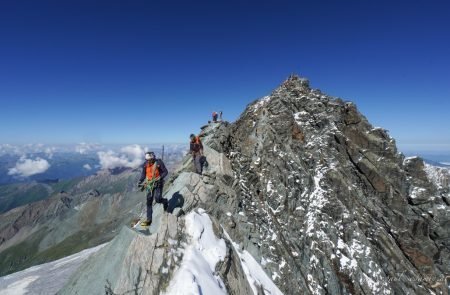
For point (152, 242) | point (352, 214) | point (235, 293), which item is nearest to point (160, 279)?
point (152, 242)

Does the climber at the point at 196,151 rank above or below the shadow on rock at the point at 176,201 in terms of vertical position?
above

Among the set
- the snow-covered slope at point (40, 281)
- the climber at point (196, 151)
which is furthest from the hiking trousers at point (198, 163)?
the snow-covered slope at point (40, 281)

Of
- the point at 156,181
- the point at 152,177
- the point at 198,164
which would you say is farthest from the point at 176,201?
the point at 198,164

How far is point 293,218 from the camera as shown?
2741cm

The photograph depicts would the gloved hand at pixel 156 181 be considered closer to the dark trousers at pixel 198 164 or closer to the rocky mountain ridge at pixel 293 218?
the rocky mountain ridge at pixel 293 218

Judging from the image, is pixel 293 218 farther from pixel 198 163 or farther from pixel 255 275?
pixel 198 163

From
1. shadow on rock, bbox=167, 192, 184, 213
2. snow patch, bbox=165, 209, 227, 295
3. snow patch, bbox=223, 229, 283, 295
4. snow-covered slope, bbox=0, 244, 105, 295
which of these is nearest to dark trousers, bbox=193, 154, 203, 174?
shadow on rock, bbox=167, 192, 184, 213

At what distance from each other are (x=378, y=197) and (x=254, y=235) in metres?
17.5

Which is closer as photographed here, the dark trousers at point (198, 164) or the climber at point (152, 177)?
the climber at point (152, 177)

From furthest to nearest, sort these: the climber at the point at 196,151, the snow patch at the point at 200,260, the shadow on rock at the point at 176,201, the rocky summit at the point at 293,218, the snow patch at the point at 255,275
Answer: the climber at the point at 196,151 < the shadow on rock at the point at 176,201 < the snow patch at the point at 255,275 < the rocky summit at the point at 293,218 < the snow patch at the point at 200,260

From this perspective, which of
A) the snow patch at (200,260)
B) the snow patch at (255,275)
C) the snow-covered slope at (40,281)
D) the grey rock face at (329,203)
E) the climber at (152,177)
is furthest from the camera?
the grey rock face at (329,203)

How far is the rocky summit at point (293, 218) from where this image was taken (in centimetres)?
1549

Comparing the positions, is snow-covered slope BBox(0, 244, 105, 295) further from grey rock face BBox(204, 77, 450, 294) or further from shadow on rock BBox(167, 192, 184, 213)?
grey rock face BBox(204, 77, 450, 294)

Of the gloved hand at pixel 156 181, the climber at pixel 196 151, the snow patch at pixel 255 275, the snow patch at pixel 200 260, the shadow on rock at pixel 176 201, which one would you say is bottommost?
the snow patch at pixel 255 275
